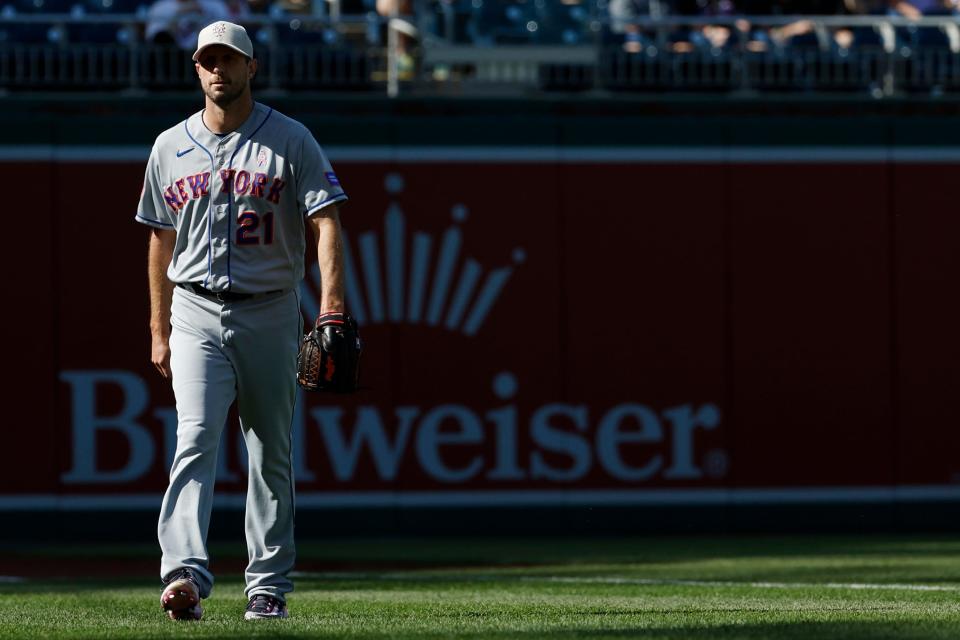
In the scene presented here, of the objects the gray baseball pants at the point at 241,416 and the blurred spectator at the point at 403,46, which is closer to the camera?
the gray baseball pants at the point at 241,416

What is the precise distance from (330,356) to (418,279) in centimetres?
729

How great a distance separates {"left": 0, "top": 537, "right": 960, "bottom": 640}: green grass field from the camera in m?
4.79

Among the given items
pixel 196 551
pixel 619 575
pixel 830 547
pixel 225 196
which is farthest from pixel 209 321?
pixel 830 547

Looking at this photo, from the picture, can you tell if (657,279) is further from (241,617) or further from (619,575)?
(241,617)

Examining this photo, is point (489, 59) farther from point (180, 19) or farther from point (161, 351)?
point (161, 351)

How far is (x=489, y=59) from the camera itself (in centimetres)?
1283

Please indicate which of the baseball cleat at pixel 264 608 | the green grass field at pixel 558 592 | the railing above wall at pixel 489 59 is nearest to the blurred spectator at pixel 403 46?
the railing above wall at pixel 489 59

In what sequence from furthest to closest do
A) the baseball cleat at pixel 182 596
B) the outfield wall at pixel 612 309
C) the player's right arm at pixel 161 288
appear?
the outfield wall at pixel 612 309 < the player's right arm at pixel 161 288 < the baseball cleat at pixel 182 596

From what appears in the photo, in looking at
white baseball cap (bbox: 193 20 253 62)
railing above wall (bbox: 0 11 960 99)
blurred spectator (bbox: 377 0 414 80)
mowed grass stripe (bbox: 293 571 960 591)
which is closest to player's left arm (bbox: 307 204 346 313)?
white baseball cap (bbox: 193 20 253 62)

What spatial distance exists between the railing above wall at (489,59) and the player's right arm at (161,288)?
715 cm

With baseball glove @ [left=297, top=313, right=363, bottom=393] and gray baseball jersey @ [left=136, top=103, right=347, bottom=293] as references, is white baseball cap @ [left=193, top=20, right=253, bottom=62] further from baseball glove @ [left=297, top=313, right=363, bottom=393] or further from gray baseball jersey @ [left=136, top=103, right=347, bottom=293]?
baseball glove @ [left=297, top=313, right=363, bottom=393]

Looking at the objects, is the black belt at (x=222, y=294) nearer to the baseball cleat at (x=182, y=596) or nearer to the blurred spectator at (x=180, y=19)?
the baseball cleat at (x=182, y=596)

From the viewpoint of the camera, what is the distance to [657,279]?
41.2 ft

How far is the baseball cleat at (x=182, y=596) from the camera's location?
16.4 ft
